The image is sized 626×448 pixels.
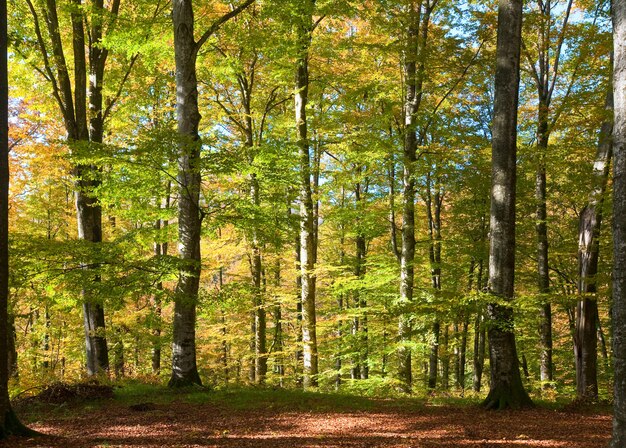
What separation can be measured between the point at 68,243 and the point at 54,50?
6.64 metres

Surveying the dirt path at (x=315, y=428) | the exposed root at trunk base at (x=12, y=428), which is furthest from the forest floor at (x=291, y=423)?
the exposed root at trunk base at (x=12, y=428)

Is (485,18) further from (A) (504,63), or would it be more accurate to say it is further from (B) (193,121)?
(B) (193,121)

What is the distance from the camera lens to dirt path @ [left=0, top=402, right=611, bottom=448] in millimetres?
5285

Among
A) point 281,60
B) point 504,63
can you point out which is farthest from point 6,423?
point 281,60

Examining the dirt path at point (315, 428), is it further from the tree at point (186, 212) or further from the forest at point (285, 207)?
the tree at point (186, 212)

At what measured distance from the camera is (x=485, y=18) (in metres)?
12.2

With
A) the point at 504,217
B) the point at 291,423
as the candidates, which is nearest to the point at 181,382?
the point at 291,423

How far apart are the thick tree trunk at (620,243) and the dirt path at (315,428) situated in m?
1.52

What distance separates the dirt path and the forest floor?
0.04 ft

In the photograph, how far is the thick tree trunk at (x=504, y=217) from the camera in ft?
24.9

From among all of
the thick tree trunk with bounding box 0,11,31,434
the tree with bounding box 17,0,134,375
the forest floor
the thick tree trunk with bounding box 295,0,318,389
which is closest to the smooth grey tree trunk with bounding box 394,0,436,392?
the thick tree trunk with bounding box 295,0,318,389

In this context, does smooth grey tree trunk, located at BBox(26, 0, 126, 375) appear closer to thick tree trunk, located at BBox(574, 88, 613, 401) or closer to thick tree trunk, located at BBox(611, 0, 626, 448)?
thick tree trunk, located at BBox(611, 0, 626, 448)

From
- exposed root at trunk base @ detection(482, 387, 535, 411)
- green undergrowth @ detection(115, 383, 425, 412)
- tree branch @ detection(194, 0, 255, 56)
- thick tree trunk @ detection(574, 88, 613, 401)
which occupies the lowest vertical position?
green undergrowth @ detection(115, 383, 425, 412)

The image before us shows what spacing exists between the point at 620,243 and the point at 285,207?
6920mm
